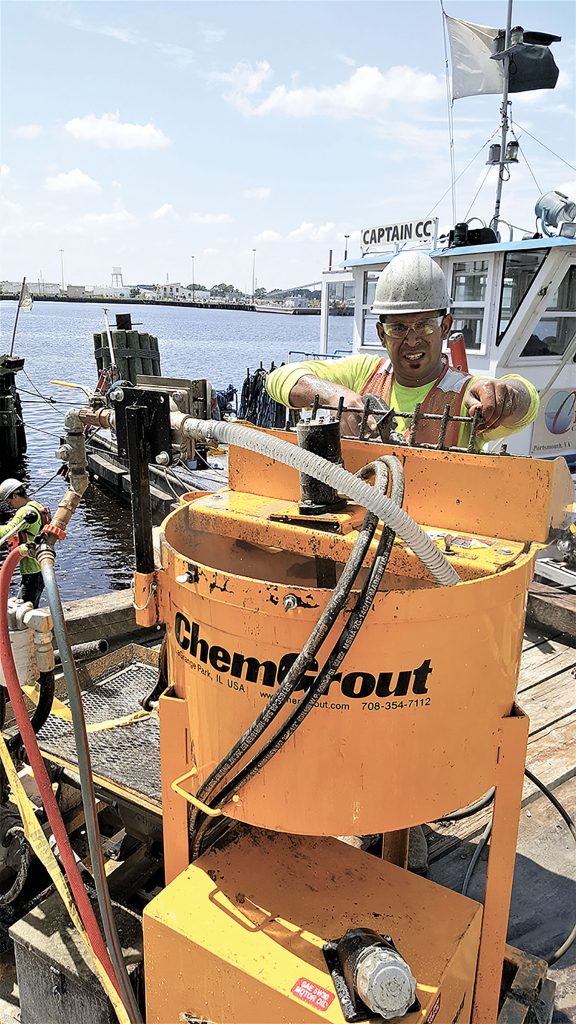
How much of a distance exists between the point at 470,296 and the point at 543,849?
761cm

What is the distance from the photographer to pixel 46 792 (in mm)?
2137

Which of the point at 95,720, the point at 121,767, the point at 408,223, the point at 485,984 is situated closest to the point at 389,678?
the point at 485,984

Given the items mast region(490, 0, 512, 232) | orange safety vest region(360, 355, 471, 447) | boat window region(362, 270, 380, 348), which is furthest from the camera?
boat window region(362, 270, 380, 348)

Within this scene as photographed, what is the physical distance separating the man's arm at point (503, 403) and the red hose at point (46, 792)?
1680 millimetres

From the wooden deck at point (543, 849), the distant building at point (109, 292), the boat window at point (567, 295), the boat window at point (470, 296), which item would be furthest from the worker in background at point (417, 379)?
the distant building at point (109, 292)

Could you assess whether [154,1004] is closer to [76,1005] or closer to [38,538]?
[76,1005]

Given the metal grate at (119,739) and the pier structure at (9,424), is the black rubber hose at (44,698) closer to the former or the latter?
the metal grate at (119,739)

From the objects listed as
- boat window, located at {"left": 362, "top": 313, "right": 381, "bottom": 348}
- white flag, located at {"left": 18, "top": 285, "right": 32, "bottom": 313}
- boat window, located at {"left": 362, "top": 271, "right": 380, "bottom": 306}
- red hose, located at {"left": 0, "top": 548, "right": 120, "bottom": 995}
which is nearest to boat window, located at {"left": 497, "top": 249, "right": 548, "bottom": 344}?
boat window, located at {"left": 362, "top": 313, "right": 381, "bottom": 348}

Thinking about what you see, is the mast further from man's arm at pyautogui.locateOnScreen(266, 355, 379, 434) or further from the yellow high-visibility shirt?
man's arm at pyautogui.locateOnScreen(266, 355, 379, 434)

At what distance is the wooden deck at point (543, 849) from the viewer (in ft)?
8.97

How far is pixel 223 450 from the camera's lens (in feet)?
11.2

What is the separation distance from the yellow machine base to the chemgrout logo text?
2.15ft

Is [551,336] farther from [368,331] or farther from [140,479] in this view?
[140,479]

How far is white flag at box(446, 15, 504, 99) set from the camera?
34.0 feet
